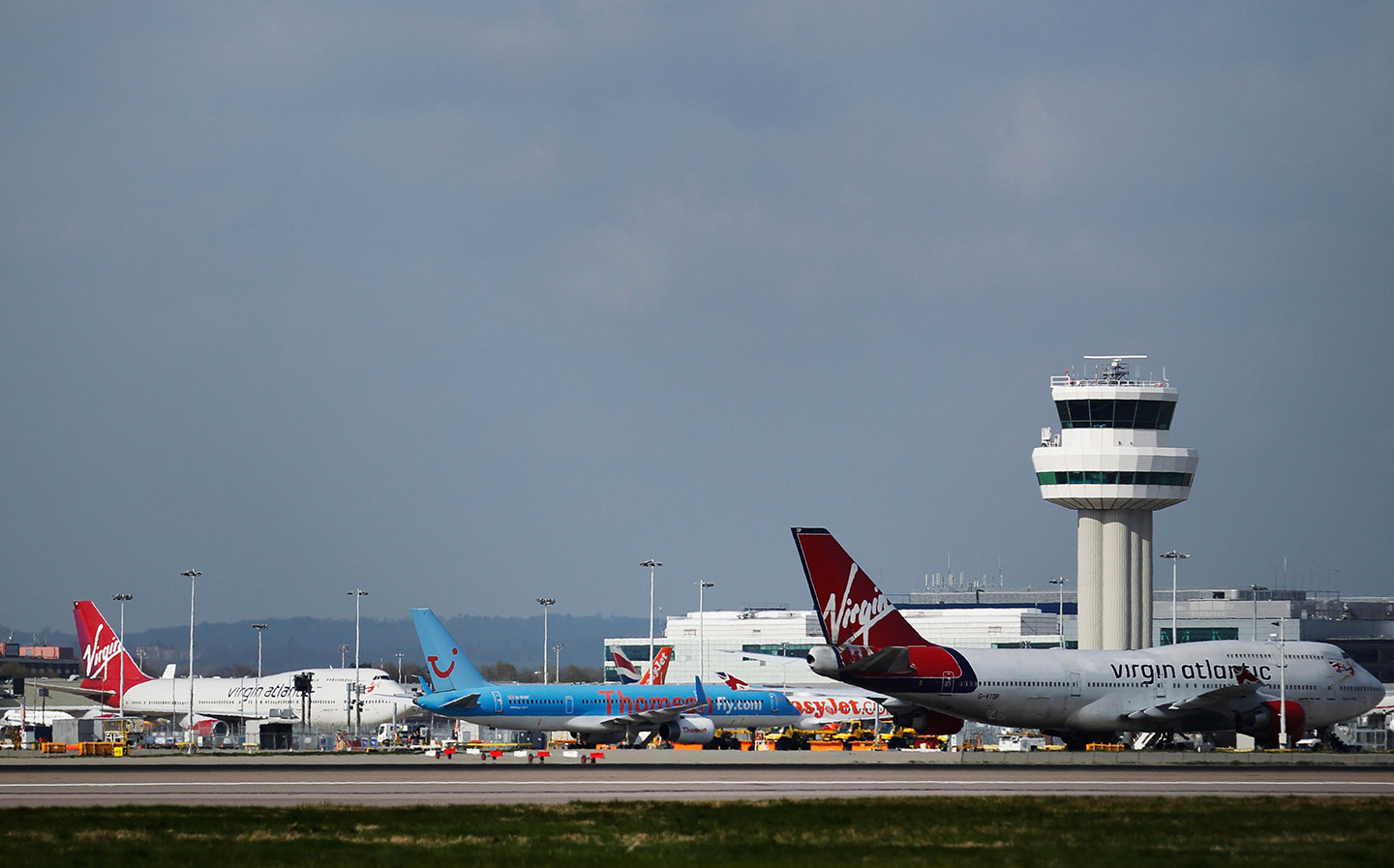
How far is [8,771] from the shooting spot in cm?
5466

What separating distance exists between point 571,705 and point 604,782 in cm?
3320

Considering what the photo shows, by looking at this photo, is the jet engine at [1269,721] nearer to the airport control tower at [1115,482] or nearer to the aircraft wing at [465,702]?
the airport control tower at [1115,482]

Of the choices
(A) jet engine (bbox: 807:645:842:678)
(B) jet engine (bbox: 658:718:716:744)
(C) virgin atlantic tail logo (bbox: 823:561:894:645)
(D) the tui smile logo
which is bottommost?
→ (B) jet engine (bbox: 658:718:716:744)

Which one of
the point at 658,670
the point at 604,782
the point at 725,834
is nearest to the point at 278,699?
A: the point at 658,670

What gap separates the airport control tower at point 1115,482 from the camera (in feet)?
344

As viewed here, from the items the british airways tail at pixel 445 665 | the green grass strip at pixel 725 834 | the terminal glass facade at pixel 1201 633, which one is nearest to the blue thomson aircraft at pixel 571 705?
the british airways tail at pixel 445 665

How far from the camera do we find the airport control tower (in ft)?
344

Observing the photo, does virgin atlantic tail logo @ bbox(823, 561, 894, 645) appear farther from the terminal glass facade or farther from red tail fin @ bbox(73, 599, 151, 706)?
the terminal glass facade

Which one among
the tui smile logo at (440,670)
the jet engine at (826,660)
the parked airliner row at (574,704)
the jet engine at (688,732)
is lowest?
the jet engine at (688,732)

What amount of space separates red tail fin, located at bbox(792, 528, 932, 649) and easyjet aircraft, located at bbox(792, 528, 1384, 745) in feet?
0.14

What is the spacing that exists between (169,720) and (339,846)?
349 feet

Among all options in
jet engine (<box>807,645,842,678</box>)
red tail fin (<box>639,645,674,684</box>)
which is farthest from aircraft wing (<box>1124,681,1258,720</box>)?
red tail fin (<box>639,645,674,684</box>)

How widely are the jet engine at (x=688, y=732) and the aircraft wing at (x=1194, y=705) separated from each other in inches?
838

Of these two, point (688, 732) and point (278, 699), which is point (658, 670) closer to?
point (688, 732)
